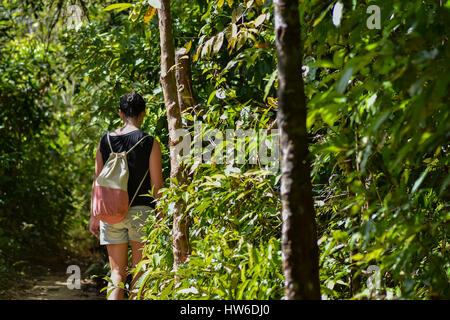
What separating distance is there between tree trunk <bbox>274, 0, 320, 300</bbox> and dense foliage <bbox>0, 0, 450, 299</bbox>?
0.32 feet

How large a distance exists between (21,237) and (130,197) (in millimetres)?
5376

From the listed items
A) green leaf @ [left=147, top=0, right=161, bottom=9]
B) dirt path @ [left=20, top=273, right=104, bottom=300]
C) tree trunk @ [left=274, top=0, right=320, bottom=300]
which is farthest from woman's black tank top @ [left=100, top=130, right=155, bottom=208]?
dirt path @ [left=20, top=273, right=104, bottom=300]

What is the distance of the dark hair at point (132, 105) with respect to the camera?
401 cm

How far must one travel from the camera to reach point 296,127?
6.31 feet

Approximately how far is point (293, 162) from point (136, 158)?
2185 millimetres

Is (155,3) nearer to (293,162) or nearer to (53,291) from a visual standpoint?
(293,162)

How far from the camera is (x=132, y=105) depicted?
13.2ft

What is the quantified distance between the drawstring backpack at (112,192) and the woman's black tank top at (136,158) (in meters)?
0.06

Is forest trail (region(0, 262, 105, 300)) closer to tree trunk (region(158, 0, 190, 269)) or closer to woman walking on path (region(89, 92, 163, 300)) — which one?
woman walking on path (region(89, 92, 163, 300))

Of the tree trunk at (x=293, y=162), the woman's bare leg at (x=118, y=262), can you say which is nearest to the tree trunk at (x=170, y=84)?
the woman's bare leg at (x=118, y=262)

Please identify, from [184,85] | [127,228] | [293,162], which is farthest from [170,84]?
[293,162]

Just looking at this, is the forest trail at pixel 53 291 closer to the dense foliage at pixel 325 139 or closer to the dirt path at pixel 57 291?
the dirt path at pixel 57 291

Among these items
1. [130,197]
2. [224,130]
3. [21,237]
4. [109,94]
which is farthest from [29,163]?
[224,130]
